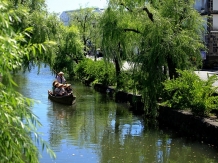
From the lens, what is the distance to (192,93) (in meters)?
15.2

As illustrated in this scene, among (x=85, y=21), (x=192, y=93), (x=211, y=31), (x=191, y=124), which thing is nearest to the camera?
(x=191, y=124)

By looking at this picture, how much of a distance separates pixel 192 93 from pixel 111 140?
3460 mm

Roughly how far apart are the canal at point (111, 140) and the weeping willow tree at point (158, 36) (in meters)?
1.69

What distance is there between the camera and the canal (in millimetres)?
12031

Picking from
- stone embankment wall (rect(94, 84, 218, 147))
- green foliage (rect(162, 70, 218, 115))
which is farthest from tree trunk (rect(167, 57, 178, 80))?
stone embankment wall (rect(94, 84, 218, 147))

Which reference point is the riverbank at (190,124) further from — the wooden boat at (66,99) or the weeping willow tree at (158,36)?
the wooden boat at (66,99)

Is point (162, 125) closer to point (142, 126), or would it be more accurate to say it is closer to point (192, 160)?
point (142, 126)

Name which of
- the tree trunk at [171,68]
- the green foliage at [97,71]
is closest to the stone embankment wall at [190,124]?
the tree trunk at [171,68]

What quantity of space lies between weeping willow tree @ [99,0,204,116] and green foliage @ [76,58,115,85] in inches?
208

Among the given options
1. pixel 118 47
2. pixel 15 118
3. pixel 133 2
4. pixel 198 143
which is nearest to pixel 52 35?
pixel 118 47

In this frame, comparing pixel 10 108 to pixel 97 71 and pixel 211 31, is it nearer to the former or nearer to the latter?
pixel 97 71

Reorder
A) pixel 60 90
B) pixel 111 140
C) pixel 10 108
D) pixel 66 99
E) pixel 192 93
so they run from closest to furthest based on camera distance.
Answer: pixel 10 108, pixel 111 140, pixel 192 93, pixel 66 99, pixel 60 90

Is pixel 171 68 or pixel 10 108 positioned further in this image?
pixel 171 68

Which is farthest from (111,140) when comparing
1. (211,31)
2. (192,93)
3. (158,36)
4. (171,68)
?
(211,31)
